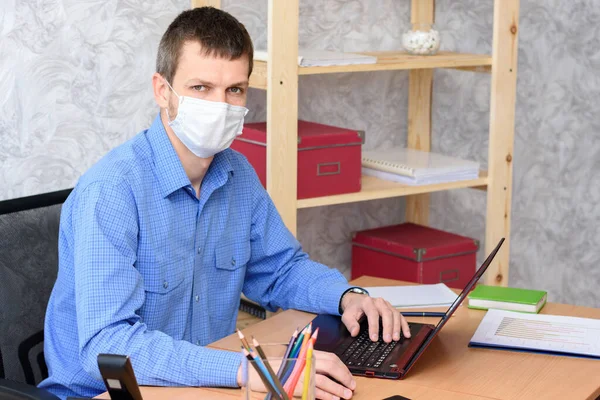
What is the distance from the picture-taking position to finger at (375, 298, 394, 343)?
5.29 ft

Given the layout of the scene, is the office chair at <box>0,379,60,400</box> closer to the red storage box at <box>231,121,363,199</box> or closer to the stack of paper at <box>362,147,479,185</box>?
the red storage box at <box>231,121,363,199</box>

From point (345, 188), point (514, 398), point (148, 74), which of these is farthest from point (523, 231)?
point (514, 398)

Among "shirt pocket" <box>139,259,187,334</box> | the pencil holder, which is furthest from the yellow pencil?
"shirt pocket" <box>139,259,187,334</box>

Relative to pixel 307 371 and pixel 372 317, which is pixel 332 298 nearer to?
pixel 372 317

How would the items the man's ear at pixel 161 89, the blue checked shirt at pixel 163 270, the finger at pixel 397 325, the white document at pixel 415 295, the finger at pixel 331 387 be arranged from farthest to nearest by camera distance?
the white document at pixel 415 295
the man's ear at pixel 161 89
the finger at pixel 397 325
the blue checked shirt at pixel 163 270
the finger at pixel 331 387

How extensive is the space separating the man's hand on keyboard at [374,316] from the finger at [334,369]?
0.78 ft

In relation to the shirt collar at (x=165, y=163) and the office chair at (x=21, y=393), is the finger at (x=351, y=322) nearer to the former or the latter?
the shirt collar at (x=165, y=163)

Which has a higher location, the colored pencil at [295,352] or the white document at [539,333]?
the colored pencil at [295,352]

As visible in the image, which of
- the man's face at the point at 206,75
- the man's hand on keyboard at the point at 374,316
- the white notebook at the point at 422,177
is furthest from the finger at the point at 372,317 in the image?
the white notebook at the point at 422,177

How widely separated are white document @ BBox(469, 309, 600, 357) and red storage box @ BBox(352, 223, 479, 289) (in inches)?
33.6

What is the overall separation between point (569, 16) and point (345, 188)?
1188 mm

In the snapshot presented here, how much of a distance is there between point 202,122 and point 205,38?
0.53 ft

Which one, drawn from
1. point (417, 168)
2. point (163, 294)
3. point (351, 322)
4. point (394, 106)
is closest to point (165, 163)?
point (163, 294)

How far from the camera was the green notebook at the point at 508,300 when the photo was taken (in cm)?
184
